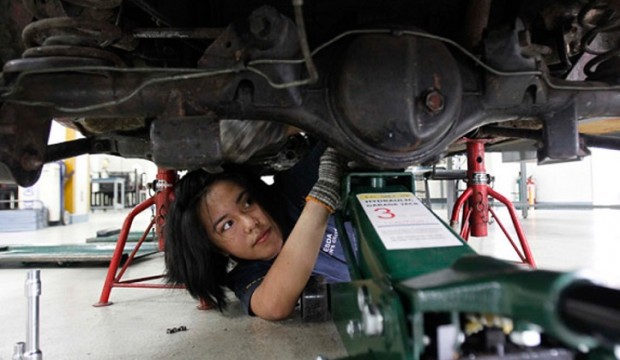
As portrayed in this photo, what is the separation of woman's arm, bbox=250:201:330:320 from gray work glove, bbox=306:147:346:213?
2cm

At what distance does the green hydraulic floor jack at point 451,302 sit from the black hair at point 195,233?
0.49 meters

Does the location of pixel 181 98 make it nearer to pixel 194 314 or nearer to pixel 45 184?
pixel 194 314

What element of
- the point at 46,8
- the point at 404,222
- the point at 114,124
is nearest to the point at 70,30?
the point at 46,8

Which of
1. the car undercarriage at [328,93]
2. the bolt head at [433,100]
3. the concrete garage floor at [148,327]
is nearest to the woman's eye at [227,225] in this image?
the concrete garage floor at [148,327]

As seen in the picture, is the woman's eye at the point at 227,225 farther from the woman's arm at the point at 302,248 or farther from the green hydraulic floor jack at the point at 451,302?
the green hydraulic floor jack at the point at 451,302

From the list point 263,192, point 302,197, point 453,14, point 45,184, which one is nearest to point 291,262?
point 263,192

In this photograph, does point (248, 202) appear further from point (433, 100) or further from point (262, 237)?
point (433, 100)

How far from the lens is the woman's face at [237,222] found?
105 centimetres

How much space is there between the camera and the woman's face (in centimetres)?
105

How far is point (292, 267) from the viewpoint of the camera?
2.86 ft

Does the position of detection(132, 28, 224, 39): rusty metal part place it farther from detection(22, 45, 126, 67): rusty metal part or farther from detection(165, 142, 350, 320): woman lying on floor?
detection(165, 142, 350, 320): woman lying on floor

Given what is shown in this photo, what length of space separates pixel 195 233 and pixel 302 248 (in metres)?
0.35

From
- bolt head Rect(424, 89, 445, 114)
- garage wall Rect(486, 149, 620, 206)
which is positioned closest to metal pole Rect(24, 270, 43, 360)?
bolt head Rect(424, 89, 445, 114)

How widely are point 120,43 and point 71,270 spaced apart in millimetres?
1647
